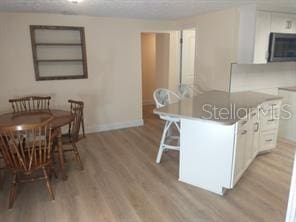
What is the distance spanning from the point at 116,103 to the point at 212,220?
305 centimetres

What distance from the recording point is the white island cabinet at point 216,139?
2367 mm

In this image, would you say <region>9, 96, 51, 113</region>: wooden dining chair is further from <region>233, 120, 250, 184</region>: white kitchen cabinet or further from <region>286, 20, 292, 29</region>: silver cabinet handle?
<region>286, 20, 292, 29</region>: silver cabinet handle

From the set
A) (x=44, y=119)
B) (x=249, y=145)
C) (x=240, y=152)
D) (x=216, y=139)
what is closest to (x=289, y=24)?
(x=249, y=145)

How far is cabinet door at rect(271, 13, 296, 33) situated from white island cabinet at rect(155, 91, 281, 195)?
1.15 m

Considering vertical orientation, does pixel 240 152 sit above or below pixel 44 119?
below

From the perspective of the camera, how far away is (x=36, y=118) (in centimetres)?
291

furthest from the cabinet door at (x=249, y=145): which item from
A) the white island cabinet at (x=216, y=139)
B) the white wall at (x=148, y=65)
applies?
the white wall at (x=148, y=65)

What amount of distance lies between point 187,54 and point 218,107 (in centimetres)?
269

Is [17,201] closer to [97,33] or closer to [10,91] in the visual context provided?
[10,91]

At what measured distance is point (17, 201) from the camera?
2.46 metres

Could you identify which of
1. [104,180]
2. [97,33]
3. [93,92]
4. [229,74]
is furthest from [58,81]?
[229,74]

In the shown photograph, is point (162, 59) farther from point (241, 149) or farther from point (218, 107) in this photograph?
point (241, 149)

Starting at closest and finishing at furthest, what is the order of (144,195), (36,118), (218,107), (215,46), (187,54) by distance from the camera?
(144,195) → (218,107) → (36,118) → (215,46) → (187,54)

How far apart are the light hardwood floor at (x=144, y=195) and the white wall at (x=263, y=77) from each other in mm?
1133
